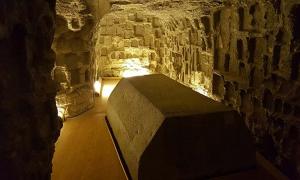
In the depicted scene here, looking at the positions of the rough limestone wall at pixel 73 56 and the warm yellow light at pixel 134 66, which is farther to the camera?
the warm yellow light at pixel 134 66

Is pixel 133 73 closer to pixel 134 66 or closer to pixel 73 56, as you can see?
pixel 134 66

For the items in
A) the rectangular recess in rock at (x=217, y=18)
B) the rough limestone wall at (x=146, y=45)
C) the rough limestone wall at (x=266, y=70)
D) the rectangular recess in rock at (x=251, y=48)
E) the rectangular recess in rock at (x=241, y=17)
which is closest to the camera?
the rough limestone wall at (x=266, y=70)

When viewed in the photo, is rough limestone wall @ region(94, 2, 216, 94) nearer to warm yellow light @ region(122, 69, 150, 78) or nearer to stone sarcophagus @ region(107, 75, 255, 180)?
warm yellow light @ region(122, 69, 150, 78)

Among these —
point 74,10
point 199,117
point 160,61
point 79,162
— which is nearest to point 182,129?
point 199,117

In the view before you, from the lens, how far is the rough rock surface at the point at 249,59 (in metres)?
3.52

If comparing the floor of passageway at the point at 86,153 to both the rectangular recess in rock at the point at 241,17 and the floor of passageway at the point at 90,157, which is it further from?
the rectangular recess in rock at the point at 241,17

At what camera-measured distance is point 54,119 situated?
2021 mm

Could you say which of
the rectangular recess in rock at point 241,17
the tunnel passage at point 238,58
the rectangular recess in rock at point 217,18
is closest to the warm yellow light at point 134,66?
the tunnel passage at point 238,58

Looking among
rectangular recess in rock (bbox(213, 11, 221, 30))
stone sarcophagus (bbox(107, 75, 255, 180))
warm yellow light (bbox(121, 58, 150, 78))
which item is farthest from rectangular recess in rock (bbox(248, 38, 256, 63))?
warm yellow light (bbox(121, 58, 150, 78))

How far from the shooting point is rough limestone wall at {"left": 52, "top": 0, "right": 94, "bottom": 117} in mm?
5289

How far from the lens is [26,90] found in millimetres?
1588

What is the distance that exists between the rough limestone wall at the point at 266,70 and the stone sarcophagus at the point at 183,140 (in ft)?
1.72

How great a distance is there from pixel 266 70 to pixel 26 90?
337cm

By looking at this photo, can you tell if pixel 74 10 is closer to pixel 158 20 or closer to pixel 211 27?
pixel 211 27
